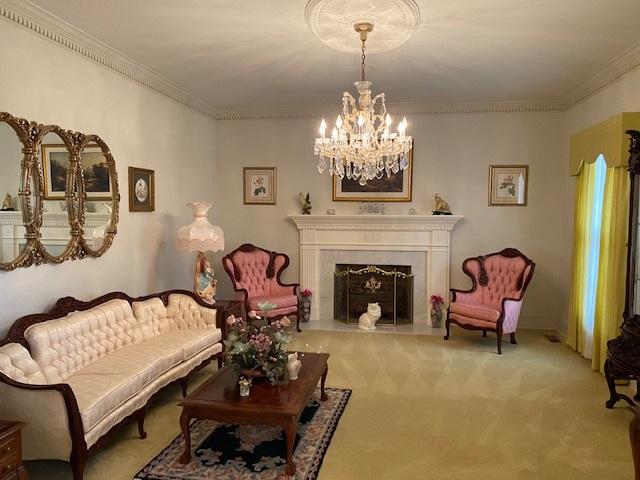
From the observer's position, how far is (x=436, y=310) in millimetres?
6418

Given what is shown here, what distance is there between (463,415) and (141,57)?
14.1 feet

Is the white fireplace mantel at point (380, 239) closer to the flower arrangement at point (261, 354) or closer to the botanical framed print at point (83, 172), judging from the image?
the botanical framed print at point (83, 172)

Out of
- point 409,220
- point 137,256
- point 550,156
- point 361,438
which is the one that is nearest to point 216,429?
point 361,438

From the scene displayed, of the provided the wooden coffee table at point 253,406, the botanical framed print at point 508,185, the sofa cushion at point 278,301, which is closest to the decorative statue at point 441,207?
the botanical framed print at point 508,185

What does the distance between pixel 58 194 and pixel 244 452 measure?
249 cm

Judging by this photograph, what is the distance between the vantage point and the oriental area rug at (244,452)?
2877 millimetres

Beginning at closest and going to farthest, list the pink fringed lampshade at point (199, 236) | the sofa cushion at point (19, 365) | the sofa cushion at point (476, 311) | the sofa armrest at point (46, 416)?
1. the sofa armrest at point (46, 416)
2. the sofa cushion at point (19, 365)
3. the pink fringed lampshade at point (199, 236)
4. the sofa cushion at point (476, 311)

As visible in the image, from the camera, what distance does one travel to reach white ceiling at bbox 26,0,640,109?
3.36 metres

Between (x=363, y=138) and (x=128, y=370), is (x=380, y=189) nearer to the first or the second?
(x=363, y=138)

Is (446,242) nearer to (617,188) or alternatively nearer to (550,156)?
(550,156)

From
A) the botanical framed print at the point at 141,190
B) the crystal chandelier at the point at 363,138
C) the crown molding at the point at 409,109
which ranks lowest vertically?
the botanical framed print at the point at 141,190

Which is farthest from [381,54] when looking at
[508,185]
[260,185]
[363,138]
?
[260,185]

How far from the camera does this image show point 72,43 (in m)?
3.88

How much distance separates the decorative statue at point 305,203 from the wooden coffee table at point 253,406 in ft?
12.1
